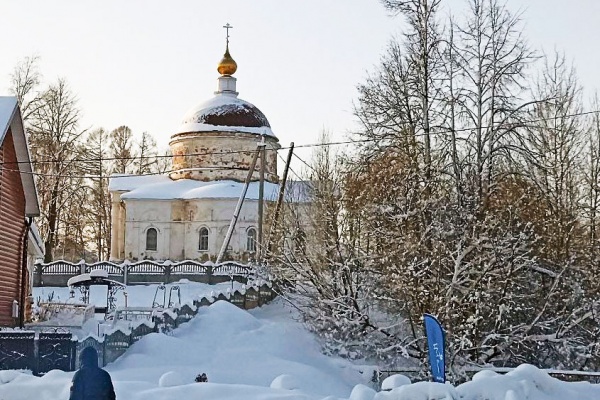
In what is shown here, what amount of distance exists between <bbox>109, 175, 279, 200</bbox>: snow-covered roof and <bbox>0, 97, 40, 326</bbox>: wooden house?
2325cm

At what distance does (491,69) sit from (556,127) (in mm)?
4511

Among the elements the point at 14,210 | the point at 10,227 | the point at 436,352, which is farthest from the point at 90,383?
the point at 14,210

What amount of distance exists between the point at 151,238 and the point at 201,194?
13.8 ft

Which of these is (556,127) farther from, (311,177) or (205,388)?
(205,388)

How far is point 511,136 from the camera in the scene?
24.3 m

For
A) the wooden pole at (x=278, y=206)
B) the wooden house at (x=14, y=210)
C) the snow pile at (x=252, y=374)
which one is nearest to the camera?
the snow pile at (x=252, y=374)

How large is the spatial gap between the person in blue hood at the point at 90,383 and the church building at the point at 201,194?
37.9m

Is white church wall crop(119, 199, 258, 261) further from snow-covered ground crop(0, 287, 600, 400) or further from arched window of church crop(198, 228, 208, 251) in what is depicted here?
A: snow-covered ground crop(0, 287, 600, 400)

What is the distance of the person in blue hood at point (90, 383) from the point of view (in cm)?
857

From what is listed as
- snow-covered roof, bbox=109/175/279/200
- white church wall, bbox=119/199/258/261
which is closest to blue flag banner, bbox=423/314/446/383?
snow-covered roof, bbox=109/175/279/200

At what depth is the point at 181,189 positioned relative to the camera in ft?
165

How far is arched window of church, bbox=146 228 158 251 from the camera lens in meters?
49.6

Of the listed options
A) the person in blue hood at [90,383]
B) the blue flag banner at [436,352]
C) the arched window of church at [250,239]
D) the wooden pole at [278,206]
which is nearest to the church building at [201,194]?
the arched window of church at [250,239]

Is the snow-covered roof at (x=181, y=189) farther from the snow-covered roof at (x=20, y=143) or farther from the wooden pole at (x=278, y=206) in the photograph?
the snow-covered roof at (x=20, y=143)
